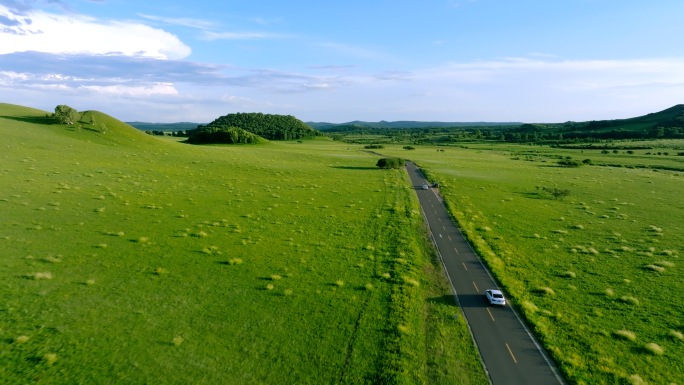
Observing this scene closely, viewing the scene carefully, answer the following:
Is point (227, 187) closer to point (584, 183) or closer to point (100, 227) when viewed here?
point (100, 227)

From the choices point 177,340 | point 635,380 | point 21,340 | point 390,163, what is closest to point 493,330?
point 635,380

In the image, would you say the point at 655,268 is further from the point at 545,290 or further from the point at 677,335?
the point at 545,290

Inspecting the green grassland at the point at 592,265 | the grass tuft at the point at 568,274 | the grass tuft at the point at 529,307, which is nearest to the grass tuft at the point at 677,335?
the green grassland at the point at 592,265

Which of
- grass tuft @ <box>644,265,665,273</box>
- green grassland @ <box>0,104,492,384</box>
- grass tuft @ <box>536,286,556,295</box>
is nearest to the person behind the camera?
green grassland @ <box>0,104,492,384</box>

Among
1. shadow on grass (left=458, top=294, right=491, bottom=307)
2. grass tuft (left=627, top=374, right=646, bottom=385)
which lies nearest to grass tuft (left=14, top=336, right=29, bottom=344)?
shadow on grass (left=458, top=294, right=491, bottom=307)

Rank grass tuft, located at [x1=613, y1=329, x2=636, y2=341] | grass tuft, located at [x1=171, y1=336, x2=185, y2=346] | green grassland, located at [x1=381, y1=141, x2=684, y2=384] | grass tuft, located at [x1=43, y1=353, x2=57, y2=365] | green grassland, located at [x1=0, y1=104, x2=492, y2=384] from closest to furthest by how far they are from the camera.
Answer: grass tuft, located at [x1=43, y1=353, x2=57, y2=365] < green grassland, located at [x1=0, y1=104, x2=492, y2=384] < grass tuft, located at [x1=171, y1=336, x2=185, y2=346] < green grassland, located at [x1=381, y1=141, x2=684, y2=384] < grass tuft, located at [x1=613, y1=329, x2=636, y2=341]

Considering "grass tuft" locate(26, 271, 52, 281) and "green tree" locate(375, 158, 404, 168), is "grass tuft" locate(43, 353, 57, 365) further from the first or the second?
"green tree" locate(375, 158, 404, 168)
